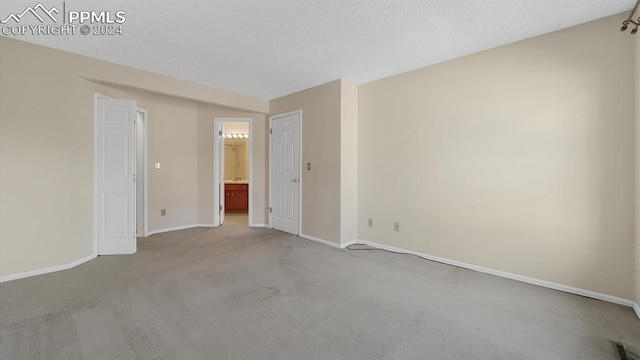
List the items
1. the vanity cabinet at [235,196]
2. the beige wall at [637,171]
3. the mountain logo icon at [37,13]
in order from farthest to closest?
the vanity cabinet at [235,196]
the mountain logo icon at [37,13]
the beige wall at [637,171]

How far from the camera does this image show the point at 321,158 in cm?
425

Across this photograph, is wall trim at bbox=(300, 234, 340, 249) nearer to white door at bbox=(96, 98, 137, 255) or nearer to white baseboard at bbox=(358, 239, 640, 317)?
white baseboard at bbox=(358, 239, 640, 317)

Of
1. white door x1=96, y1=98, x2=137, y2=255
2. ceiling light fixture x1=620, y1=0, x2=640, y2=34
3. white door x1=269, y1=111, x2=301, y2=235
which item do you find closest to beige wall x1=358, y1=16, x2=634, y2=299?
ceiling light fixture x1=620, y1=0, x2=640, y2=34

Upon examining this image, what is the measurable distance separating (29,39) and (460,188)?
495 centimetres

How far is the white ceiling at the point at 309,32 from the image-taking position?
2.22 m

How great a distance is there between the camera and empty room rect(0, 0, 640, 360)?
1974 mm

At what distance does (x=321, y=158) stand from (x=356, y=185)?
0.70 m

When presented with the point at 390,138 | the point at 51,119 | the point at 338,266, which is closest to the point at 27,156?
the point at 51,119

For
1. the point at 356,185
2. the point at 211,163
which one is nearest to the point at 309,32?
the point at 356,185

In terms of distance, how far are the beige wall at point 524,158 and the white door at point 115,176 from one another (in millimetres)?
3498

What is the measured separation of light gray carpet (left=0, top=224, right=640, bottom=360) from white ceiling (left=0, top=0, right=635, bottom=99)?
2.47 m

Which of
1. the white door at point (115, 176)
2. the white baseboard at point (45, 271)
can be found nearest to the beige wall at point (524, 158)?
the white door at point (115, 176)

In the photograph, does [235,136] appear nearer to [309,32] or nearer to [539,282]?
[309,32]

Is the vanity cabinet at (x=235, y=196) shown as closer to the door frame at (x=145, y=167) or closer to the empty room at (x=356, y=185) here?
the door frame at (x=145, y=167)
